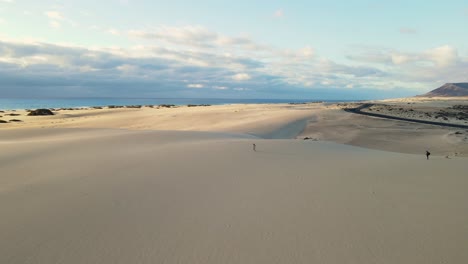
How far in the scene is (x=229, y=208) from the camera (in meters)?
4.64

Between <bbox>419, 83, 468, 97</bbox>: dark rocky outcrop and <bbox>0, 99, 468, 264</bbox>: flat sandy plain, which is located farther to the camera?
<bbox>419, 83, 468, 97</bbox>: dark rocky outcrop

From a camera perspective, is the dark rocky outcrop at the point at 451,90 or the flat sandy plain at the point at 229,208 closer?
the flat sandy plain at the point at 229,208

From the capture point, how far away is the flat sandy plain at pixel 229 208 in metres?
3.43

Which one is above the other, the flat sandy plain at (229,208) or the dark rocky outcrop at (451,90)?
the dark rocky outcrop at (451,90)

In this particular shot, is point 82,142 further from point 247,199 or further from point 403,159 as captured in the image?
point 403,159

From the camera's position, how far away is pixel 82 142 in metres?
11.3

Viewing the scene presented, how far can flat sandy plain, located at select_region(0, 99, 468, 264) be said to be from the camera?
343 cm

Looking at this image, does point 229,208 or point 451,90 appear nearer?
point 229,208

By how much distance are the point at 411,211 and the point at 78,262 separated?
14.1ft

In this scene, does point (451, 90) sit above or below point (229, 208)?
above

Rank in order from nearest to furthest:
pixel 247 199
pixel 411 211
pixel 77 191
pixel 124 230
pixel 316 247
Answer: pixel 316 247, pixel 124 230, pixel 411 211, pixel 247 199, pixel 77 191

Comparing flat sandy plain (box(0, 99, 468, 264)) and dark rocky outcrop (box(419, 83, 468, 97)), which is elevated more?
dark rocky outcrop (box(419, 83, 468, 97))

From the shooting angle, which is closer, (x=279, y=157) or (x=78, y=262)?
(x=78, y=262)

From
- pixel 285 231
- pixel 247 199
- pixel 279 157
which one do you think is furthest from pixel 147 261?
pixel 279 157
